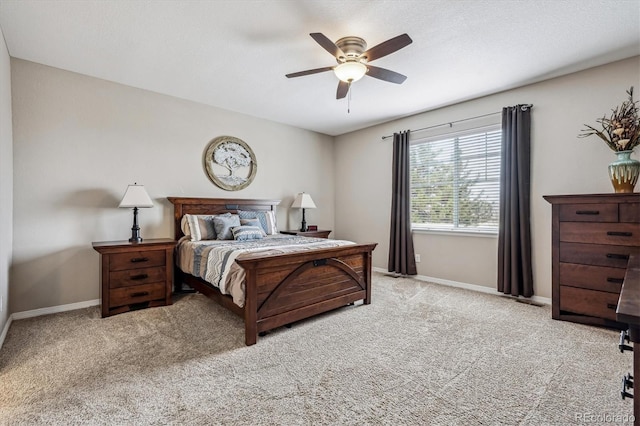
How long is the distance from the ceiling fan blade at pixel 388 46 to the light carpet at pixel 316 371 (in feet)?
7.61

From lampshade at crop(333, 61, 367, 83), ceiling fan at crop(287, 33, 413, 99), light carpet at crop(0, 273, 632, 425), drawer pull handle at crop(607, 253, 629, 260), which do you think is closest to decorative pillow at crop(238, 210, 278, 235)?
light carpet at crop(0, 273, 632, 425)

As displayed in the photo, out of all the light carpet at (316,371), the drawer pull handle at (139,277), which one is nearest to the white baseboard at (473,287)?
the light carpet at (316,371)

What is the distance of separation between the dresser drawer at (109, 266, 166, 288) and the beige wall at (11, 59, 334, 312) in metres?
0.61

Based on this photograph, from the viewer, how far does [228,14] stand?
231 centimetres

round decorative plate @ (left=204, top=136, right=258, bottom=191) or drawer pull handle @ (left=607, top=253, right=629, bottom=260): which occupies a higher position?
round decorative plate @ (left=204, top=136, right=258, bottom=191)

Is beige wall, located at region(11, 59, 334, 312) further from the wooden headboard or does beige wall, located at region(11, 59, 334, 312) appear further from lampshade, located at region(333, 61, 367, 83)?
lampshade, located at region(333, 61, 367, 83)

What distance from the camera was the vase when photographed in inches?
103

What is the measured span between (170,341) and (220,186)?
248 centimetres

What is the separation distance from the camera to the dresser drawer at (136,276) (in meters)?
3.04

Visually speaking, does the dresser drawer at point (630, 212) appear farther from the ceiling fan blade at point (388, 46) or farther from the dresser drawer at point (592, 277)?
the ceiling fan blade at point (388, 46)

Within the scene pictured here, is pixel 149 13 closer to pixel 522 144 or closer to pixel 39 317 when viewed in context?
pixel 39 317

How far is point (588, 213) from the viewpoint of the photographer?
108 inches

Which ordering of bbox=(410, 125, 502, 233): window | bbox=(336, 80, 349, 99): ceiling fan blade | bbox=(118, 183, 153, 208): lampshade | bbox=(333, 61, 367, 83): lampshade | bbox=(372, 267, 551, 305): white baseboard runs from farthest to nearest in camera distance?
bbox=(410, 125, 502, 233): window < bbox=(372, 267, 551, 305): white baseboard < bbox=(118, 183, 153, 208): lampshade < bbox=(336, 80, 349, 99): ceiling fan blade < bbox=(333, 61, 367, 83): lampshade

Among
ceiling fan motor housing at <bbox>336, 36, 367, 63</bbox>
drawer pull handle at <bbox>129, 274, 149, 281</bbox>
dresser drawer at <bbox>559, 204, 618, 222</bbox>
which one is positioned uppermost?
ceiling fan motor housing at <bbox>336, 36, 367, 63</bbox>
